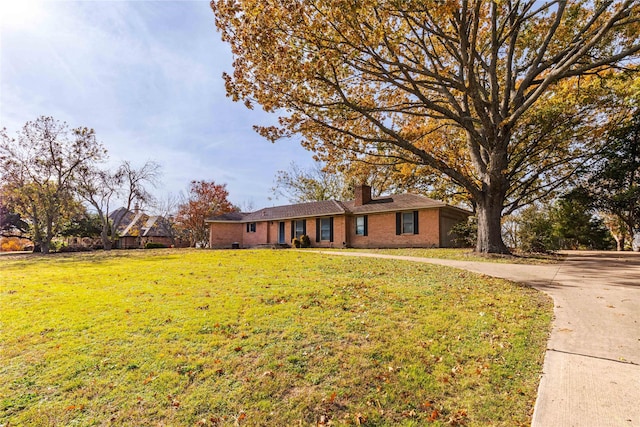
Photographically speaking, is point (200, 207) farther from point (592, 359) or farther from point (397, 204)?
point (592, 359)

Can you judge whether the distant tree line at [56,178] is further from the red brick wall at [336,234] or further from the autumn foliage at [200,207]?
the red brick wall at [336,234]

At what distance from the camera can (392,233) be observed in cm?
2141

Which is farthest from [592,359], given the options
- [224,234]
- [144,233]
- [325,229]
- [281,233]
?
[144,233]

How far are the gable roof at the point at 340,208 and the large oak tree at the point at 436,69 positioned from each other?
3.34 meters

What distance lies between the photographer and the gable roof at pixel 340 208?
20359mm

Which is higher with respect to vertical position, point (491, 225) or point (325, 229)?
point (325, 229)

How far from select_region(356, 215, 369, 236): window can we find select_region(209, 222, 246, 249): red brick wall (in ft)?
39.6

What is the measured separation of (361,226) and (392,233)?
8.54 feet

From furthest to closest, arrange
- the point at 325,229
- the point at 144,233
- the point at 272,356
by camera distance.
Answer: the point at 144,233 → the point at 325,229 → the point at 272,356

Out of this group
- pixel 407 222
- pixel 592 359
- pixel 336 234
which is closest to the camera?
pixel 592 359

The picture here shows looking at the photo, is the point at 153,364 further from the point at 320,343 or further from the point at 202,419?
the point at 320,343

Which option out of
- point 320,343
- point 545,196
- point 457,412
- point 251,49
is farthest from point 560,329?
point 545,196

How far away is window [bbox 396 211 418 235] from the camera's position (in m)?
20.3

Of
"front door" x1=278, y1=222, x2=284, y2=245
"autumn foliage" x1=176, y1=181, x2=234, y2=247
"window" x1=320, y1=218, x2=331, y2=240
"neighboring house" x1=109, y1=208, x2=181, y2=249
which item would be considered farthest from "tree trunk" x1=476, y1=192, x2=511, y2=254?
"neighboring house" x1=109, y1=208, x2=181, y2=249
